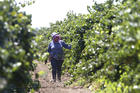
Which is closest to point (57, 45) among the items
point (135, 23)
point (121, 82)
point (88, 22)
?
point (88, 22)

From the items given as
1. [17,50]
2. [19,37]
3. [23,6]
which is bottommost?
[17,50]

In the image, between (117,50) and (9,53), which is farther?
(117,50)

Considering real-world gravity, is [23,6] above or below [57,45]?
above

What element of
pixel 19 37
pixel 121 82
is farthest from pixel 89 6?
pixel 19 37

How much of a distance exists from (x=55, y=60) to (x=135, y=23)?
7.27 meters

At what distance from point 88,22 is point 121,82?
470 cm

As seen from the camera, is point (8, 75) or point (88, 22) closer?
point (8, 75)

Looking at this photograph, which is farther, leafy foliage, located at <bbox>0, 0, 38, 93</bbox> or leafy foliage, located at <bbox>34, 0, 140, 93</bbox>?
leafy foliage, located at <bbox>34, 0, 140, 93</bbox>

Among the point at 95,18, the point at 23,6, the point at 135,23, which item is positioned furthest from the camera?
the point at 95,18

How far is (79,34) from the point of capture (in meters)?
10.7

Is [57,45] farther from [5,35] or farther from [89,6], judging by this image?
[5,35]

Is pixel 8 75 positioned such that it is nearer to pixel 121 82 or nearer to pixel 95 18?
pixel 121 82

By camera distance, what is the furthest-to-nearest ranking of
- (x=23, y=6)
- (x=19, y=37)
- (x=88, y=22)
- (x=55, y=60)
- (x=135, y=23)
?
1. (x=55, y=60)
2. (x=88, y=22)
3. (x=23, y=6)
4. (x=19, y=37)
5. (x=135, y=23)

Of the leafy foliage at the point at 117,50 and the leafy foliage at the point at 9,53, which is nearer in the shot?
the leafy foliage at the point at 9,53
